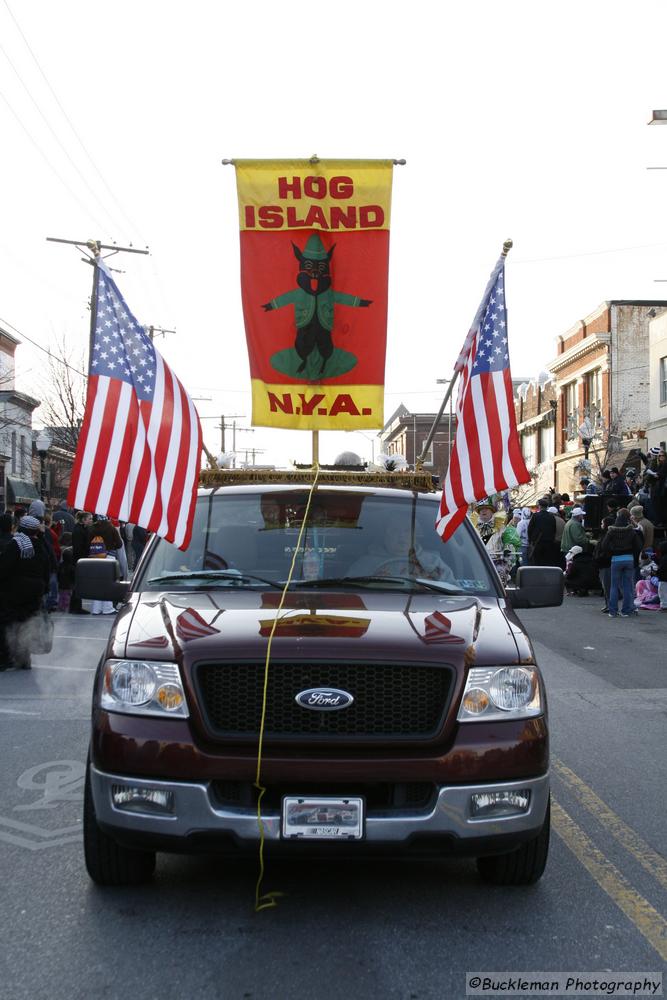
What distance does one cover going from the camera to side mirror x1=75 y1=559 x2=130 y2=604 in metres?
5.34

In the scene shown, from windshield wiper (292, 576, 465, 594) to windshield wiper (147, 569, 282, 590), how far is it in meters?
0.17

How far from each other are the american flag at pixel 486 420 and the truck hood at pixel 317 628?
3.47ft

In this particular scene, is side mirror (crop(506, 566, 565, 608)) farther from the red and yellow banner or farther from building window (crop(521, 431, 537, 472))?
building window (crop(521, 431, 537, 472))

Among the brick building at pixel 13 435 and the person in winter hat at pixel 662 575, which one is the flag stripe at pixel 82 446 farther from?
the brick building at pixel 13 435

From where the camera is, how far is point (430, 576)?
514 centimetres

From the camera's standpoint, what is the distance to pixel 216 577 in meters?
5.05

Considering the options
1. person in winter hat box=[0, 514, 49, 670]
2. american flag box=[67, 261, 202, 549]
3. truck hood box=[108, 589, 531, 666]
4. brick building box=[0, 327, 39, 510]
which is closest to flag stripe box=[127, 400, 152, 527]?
american flag box=[67, 261, 202, 549]

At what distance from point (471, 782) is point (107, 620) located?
12872 millimetres

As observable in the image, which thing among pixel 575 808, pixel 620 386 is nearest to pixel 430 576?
pixel 575 808

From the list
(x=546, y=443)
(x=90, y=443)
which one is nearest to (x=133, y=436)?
(x=90, y=443)

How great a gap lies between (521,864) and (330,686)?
1.19 meters

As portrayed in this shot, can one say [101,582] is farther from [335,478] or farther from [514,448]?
[514,448]

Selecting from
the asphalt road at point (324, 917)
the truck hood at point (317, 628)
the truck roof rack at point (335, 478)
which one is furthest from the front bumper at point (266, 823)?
the truck roof rack at point (335, 478)

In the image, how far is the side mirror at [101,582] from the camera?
17.5 ft
